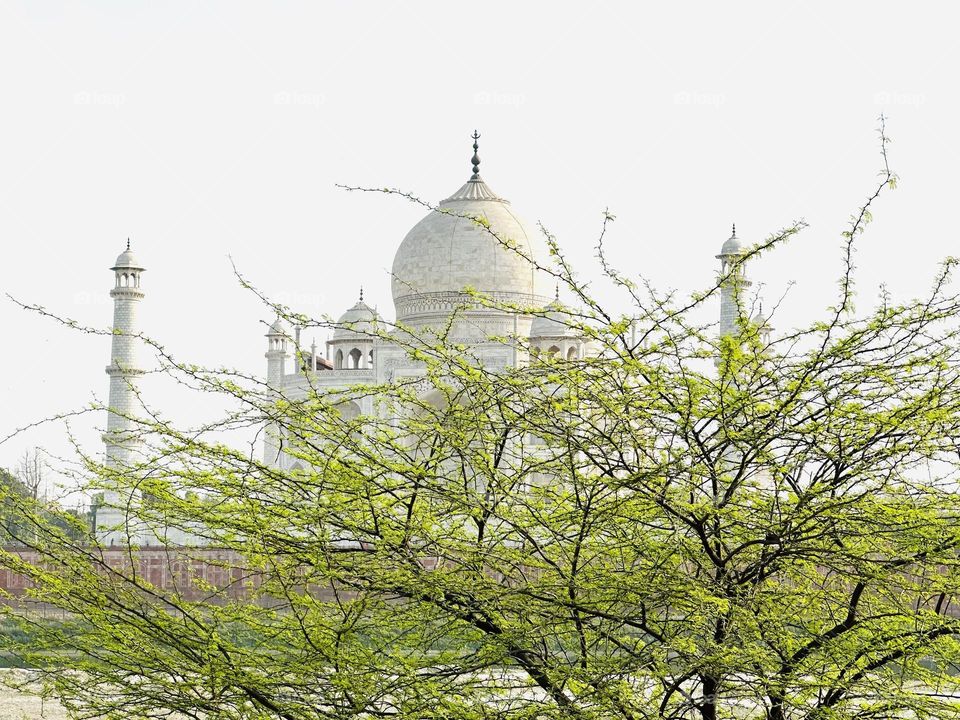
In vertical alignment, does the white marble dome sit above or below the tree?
above

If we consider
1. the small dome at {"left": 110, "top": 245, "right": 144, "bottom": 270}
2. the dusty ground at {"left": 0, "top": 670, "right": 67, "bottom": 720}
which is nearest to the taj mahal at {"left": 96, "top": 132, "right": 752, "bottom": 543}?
the small dome at {"left": 110, "top": 245, "right": 144, "bottom": 270}

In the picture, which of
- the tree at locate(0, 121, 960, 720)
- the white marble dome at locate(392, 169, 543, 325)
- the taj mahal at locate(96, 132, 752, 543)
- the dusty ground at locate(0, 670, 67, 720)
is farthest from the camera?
the white marble dome at locate(392, 169, 543, 325)

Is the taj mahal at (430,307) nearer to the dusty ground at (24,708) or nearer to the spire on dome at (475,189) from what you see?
the spire on dome at (475,189)

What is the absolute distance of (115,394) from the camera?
26.8 meters

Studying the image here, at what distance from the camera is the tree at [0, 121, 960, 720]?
129 inches

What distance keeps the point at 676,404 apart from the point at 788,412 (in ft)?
1.01

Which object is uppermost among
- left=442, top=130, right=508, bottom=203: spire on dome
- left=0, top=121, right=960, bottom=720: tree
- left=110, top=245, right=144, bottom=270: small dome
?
left=442, top=130, right=508, bottom=203: spire on dome

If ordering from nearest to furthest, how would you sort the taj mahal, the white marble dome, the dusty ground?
the dusty ground → the taj mahal → the white marble dome

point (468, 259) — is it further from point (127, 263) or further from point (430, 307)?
point (127, 263)

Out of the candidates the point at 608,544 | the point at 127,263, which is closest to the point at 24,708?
the point at 608,544

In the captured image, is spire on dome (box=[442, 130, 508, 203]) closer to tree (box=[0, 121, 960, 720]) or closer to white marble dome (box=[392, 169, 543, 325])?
white marble dome (box=[392, 169, 543, 325])

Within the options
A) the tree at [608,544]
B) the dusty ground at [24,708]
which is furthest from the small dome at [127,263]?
the tree at [608,544]

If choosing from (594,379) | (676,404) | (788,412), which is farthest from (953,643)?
(594,379)

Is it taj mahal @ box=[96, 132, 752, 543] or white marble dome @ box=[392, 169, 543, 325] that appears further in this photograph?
white marble dome @ box=[392, 169, 543, 325]
